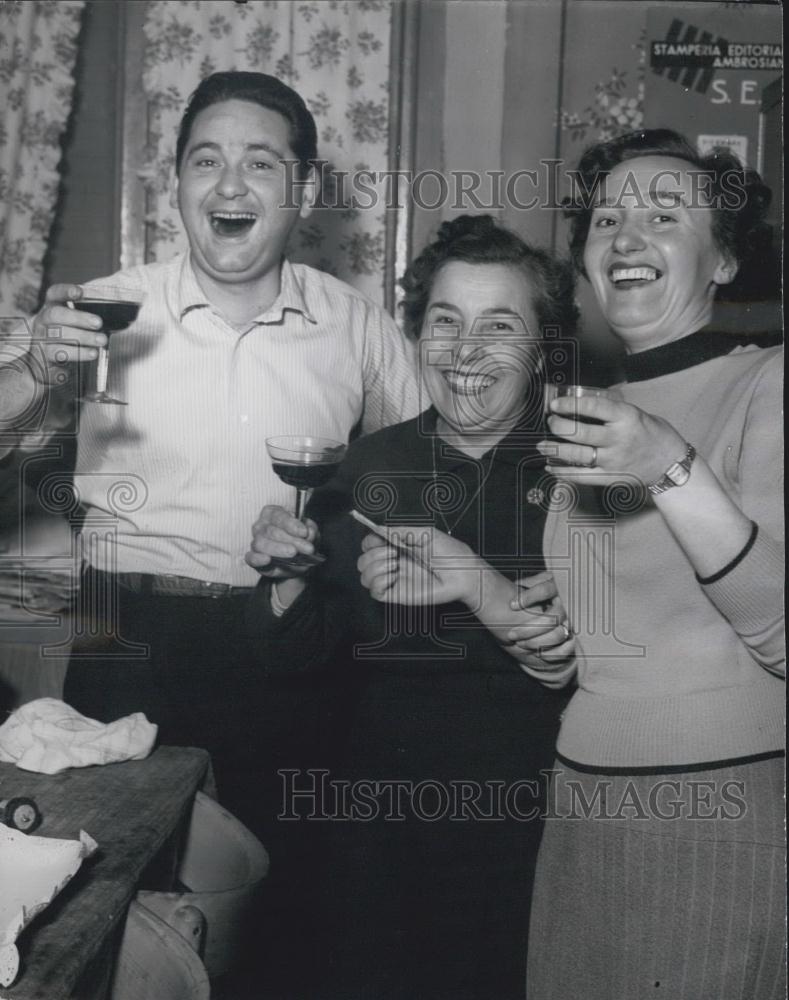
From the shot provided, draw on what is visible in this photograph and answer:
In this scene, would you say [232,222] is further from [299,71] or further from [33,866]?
[33,866]

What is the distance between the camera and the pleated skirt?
993 mm

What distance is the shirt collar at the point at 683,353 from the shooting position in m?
1.05

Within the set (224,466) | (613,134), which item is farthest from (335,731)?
(613,134)

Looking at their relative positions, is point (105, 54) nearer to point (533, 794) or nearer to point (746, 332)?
point (746, 332)

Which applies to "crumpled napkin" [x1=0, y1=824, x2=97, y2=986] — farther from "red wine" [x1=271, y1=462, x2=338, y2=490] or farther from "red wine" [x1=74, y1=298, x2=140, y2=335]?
"red wine" [x1=74, y1=298, x2=140, y2=335]

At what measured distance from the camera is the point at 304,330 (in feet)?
4.01

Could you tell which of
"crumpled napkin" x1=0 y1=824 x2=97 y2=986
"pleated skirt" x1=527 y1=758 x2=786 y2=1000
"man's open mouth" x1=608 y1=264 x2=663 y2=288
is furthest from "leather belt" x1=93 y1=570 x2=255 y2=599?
"man's open mouth" x1=608 y1=264 x2=663 y2=288

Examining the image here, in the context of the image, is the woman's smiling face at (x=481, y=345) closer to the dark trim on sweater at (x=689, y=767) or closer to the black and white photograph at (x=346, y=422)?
the black and white photograph at (x=346, y=422)

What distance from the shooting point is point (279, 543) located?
1.15m

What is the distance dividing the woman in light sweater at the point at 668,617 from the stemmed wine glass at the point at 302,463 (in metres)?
0.28

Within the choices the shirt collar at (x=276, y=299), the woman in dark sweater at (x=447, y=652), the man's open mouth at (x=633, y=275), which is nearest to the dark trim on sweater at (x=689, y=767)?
the woman in dark sweater at (x=447, y=652)

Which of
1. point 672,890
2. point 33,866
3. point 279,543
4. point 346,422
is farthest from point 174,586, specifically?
point 672,890

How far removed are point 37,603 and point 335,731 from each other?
1.34 feet

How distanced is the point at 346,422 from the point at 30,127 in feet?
1.84
